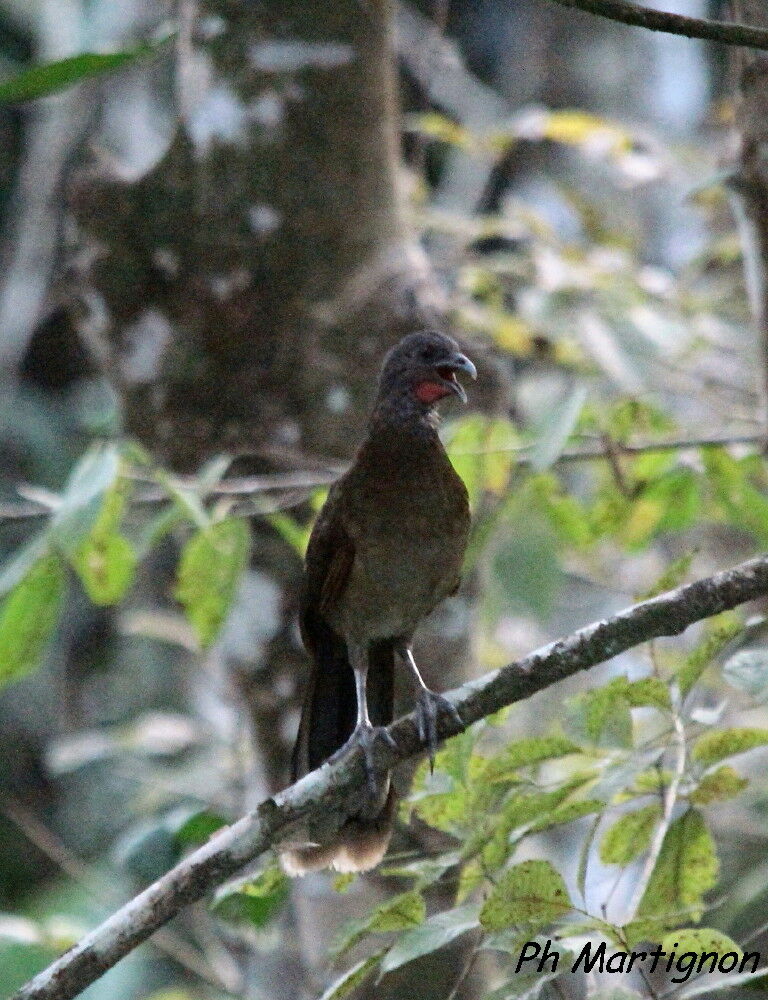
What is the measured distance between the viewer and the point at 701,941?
6.77 ft

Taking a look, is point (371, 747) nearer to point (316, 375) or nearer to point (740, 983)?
point (740, 983)

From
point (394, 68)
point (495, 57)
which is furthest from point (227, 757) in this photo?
point (495, 57)

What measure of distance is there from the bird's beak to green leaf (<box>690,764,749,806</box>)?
1162 millimetres

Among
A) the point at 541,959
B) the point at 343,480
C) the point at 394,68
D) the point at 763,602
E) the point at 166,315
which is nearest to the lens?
the point at 541,959

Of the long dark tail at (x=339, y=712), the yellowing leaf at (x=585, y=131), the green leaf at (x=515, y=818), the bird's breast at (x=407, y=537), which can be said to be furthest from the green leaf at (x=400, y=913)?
the yellowing leaf at (x=585, y=131)

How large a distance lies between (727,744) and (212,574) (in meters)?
1.47

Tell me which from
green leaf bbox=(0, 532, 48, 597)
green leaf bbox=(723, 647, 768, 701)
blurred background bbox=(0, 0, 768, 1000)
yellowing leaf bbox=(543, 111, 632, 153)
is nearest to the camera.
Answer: green leaf bbox=(723, 647, 768, 701)

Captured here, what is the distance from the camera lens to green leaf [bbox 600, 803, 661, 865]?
254 centimetres

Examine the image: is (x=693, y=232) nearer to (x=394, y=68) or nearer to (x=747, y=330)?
(x=747, y=330)

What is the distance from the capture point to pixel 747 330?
5.60 meters

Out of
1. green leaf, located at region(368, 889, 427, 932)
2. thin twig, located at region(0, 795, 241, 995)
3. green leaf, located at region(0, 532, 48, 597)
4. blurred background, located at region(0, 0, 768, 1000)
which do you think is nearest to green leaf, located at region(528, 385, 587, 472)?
blurred background, located at region(0, 0, 768, 1000)

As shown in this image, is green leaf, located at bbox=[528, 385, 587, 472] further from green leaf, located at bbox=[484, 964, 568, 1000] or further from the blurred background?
green leaf, located at bbox=[484, 964, 568, 1000]

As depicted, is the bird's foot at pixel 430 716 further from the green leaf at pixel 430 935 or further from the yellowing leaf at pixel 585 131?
the yellowing leaf at pixel 585 131

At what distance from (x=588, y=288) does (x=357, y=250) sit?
2.60 ft
